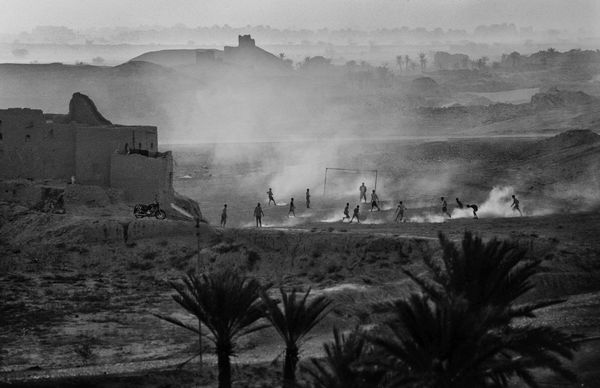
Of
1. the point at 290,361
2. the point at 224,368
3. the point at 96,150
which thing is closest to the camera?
the point at 290,361

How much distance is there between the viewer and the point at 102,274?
37344 millimetres

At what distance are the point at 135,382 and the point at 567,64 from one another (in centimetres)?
14932

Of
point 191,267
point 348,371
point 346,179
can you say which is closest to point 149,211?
point 191,267

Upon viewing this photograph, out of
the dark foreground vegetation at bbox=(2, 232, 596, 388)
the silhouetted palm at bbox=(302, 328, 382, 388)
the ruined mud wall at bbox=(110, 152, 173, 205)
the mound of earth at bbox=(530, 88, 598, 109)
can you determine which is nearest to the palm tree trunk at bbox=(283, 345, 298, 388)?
the dark foreground vegetation at bbox=(2, 232, 596, 388)

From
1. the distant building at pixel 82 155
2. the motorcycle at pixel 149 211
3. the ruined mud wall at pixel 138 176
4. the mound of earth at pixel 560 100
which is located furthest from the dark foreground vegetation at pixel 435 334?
the mound of earth at pixel 560 100

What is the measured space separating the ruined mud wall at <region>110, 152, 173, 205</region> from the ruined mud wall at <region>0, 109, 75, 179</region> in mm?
2024

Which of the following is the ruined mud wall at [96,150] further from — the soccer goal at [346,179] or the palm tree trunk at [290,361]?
the palm tree trunk at [290,361]

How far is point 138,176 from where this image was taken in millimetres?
42531

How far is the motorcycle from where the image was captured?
4069 centimetres

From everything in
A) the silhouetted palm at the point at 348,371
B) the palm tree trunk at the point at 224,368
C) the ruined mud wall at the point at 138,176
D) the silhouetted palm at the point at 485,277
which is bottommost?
the palm tree trunk at the point at 224,368

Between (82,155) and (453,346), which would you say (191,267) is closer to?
(82,155)

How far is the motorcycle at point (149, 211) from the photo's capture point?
40.7m

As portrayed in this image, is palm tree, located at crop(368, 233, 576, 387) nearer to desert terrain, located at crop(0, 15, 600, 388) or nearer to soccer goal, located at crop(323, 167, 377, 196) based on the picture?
desert terrain, located at crop(0, 15, 600, 388)

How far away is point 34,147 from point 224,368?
2199 cm
